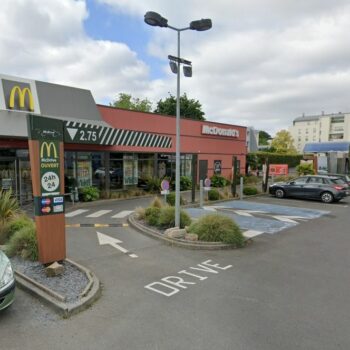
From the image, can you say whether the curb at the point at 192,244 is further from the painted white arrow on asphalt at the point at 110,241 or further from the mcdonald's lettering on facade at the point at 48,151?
the mcdonald's lettering on facade at the point at 48,151

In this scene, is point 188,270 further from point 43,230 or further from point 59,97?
point 59,97

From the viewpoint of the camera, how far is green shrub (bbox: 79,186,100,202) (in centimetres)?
1495

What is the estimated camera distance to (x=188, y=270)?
6.60 metres

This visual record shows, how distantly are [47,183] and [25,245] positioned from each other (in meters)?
1.69

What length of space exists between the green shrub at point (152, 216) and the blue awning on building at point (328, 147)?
4275cm

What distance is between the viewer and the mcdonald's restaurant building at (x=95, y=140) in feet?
42.1

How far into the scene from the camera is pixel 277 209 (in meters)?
15.1

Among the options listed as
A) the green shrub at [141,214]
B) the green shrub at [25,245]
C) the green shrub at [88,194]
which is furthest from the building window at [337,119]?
the green shrub at [25,245]

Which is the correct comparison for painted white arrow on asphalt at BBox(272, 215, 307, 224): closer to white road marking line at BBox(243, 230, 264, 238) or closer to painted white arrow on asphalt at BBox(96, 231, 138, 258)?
white road marking line at BBox(243, 230, 264, 238)

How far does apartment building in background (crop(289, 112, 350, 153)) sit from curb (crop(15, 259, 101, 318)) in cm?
10860

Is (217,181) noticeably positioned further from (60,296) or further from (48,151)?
(60,296)

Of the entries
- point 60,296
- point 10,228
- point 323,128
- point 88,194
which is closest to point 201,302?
point 60,296

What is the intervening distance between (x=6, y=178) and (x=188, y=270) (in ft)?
34.2

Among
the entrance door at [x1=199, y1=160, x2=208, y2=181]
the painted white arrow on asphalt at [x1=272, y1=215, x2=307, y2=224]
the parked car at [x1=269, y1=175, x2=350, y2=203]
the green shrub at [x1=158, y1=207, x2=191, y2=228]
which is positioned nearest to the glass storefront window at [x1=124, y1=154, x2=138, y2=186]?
the entrance door at [x1=199, y1=160, x2=208, y2=181]
